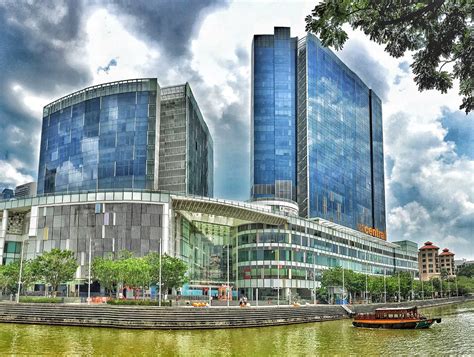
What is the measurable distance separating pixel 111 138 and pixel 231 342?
329 feet

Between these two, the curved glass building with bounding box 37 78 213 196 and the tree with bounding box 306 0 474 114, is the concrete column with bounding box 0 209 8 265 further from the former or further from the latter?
the tree with bounding box 306 0 474 114

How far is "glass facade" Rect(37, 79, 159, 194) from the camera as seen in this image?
5290 inches

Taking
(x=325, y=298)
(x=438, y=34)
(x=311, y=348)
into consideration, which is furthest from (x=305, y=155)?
(x=438, y=34)

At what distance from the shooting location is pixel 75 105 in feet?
472

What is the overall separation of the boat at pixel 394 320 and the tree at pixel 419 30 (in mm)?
54230

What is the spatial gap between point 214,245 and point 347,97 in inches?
3532

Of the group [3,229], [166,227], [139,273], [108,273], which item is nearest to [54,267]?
[108,273]

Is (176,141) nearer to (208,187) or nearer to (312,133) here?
(312,133)

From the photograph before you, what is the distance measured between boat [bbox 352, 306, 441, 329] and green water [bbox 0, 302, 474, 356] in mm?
3831

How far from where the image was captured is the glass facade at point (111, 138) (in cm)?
13438

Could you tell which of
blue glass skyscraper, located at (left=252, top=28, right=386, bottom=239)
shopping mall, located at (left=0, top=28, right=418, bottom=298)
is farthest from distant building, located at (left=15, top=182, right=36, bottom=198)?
blue glass skyscraper, located at (left=252, top=28, right=386, bottom=239)

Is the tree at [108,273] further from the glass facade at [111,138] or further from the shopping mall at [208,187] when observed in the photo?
the glass facade at [111,138]

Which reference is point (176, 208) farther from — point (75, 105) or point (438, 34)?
point (438, 34)

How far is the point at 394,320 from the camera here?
213 feet
